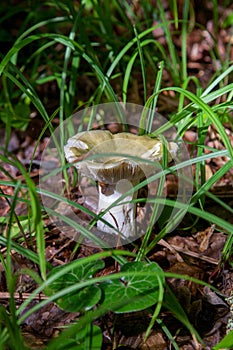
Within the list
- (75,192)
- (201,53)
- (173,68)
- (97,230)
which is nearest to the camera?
(97,230)

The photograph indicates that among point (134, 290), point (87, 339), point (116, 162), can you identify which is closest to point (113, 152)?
point (116, 162)

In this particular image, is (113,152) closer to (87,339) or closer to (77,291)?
(77,291)

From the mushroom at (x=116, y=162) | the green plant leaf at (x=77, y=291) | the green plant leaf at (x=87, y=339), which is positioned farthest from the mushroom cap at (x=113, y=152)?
the green plant leaf at (x=87, y=339)

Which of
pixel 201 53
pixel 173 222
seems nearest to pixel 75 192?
pixel 173 222

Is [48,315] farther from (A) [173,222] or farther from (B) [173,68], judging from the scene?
(B) [173,68]

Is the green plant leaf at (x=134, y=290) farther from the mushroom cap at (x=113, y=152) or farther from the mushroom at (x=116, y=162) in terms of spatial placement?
the mushroom cap at (x=113, y=152)
